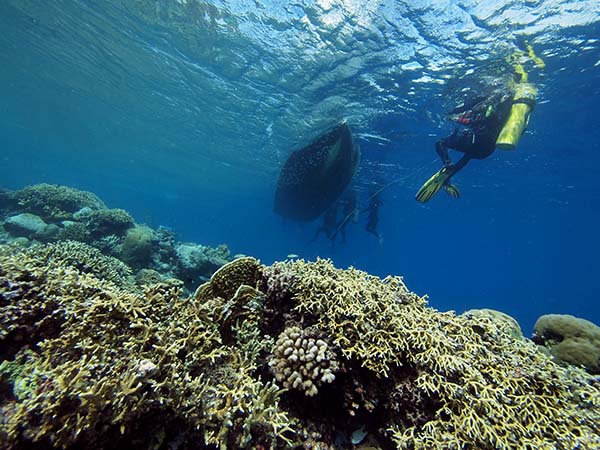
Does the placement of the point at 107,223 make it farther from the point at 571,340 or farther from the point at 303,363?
the point at 571,340

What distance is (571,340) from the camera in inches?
197

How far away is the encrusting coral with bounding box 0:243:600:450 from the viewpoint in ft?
6.95

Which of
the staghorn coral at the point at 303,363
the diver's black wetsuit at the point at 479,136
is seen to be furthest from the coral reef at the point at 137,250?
the diver's black wetsuit at the point at 479,136

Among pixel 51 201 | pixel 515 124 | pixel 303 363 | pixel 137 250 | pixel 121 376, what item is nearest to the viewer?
pixel 121 376

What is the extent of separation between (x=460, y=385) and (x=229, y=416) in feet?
8.19

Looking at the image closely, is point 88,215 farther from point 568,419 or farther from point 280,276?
point 568,419

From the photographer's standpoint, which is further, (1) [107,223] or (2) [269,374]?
(1) [107,223]

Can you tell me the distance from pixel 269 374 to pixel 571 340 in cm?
558

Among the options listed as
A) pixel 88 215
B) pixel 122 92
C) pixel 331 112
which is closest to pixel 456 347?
pixel 88 215

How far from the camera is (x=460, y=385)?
10.0ft

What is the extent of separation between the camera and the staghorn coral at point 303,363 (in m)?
2.83

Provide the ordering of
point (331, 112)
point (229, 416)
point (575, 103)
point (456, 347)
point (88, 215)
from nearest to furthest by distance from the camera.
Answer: point (229, 416), point (456, 347), point (88, 215), point (575, 103), point (331, 112)

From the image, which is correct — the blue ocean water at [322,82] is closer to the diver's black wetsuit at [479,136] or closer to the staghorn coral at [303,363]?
the staghorn coral at [303,363]

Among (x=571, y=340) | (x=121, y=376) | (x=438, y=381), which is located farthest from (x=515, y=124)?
(x=121, y=376)
